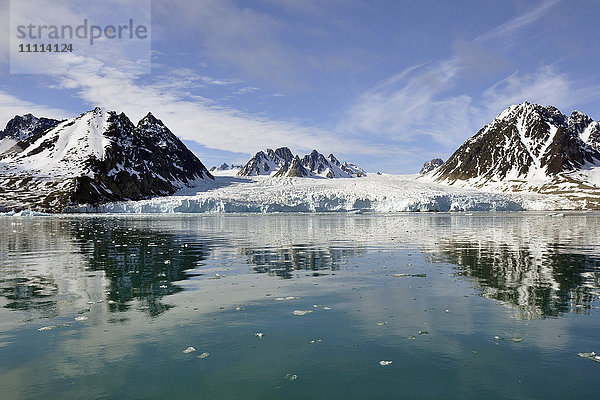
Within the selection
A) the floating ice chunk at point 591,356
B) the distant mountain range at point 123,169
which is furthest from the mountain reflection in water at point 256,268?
the distant mountain range at point 123,169

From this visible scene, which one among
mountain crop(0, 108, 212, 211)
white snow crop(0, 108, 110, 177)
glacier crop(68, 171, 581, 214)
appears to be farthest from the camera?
white snow crop(0, 108, 110, 177)

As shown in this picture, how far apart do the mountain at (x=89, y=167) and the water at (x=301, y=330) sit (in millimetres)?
110056

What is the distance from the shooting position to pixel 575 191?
137500 millimetres

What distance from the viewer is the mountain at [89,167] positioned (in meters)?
113

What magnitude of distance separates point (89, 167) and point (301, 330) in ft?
459

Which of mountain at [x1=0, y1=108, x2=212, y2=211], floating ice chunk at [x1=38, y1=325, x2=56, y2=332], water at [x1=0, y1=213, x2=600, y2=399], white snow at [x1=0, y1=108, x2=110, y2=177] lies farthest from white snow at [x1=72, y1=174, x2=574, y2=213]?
floating ice chunk at [x1=38, y1=325, x2=56, y2=332]

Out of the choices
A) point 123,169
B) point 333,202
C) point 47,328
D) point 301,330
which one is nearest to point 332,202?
point 333,202

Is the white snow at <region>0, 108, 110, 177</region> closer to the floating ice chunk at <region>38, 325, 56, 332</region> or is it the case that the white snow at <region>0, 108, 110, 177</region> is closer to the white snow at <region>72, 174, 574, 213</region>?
the white snow at <region>72, 174, 574, 213</region>

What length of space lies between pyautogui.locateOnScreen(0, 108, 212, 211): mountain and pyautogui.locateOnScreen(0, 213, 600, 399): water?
110 metres

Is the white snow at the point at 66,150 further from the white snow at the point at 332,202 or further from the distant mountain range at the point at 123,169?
the white snow at the point at 332,202

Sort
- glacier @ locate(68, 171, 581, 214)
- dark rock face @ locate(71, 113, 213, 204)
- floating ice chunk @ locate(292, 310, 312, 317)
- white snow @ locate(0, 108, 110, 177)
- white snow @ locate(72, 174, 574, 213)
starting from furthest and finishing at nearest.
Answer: white snow @ locate(0, 108, 110, 177) → dark rock face @ locate(71, 113, 213, 204) → white snow @ locate(72, 174, 574, 213) → glacier @ locate(68, 171, 581, 214) → floating ice chunk @ locate(292, 310, 312, 317)

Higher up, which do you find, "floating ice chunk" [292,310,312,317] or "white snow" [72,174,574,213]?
"white snow" [72,174,574,213]

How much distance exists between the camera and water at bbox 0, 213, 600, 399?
6102 mm

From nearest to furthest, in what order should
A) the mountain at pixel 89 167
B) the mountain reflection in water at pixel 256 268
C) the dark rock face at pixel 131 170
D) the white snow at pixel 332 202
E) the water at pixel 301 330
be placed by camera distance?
the water at pixel 301 330
the mountain reflection in water at pixel 256 268
the white snow at pixel 332 202
the mountain at pixel 89 167
the dark rock face at pixel 131 170
